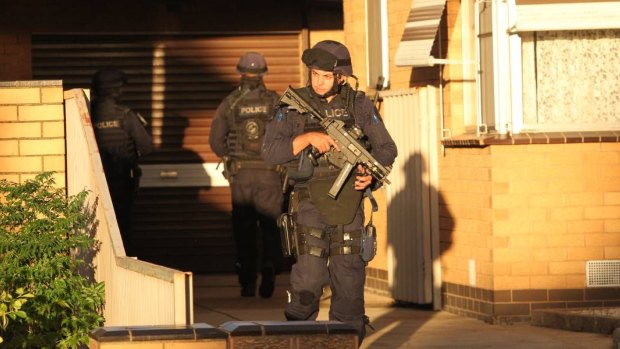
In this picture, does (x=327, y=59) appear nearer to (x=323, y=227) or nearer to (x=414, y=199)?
(x=323, y=227)

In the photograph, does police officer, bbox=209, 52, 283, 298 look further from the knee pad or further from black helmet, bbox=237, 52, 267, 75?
the knee pad

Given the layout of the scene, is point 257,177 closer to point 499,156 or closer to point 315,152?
point 499,156

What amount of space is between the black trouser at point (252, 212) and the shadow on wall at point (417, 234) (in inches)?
49.5

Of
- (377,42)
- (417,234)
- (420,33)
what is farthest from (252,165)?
(420,33)

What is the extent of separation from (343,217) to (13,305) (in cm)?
204

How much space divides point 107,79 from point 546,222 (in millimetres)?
4666

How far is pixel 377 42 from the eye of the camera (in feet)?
49.2

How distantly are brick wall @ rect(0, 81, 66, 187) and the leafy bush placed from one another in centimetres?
61

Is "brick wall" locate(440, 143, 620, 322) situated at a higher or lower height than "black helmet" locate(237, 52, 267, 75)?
lower

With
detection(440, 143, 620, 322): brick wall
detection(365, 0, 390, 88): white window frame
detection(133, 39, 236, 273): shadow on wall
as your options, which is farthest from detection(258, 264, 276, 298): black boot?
detection(440, 143, 620, 322): brick wall

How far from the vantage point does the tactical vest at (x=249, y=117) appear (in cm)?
1476

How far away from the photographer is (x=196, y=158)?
17.5 m

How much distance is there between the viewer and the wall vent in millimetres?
12680

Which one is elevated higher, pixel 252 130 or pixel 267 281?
pixel 252 130
